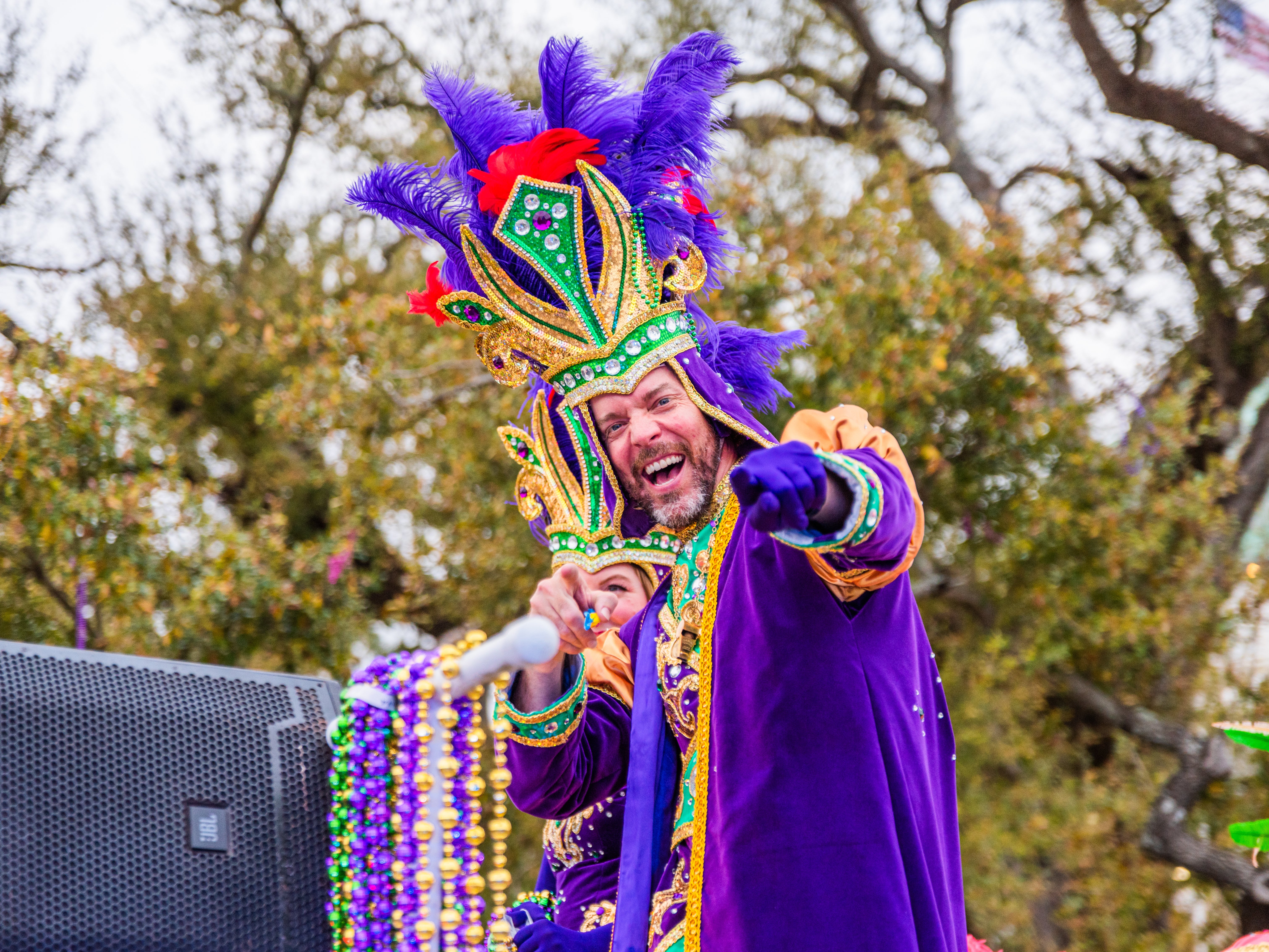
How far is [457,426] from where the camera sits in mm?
6004

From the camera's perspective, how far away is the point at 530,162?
7.73 feet

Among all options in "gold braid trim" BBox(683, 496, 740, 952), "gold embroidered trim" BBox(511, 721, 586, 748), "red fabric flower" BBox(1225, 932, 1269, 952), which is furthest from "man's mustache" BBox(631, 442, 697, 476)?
"red fabric flower" BBox(1225, 932, 1269, 952)

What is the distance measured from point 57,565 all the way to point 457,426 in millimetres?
1817

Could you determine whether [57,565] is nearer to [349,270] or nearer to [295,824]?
[349,270]

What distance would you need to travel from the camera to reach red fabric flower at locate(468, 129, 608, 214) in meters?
2.36

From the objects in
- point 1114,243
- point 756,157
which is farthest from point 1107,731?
point 756,157

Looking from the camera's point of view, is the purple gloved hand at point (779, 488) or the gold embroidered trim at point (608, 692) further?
the gold embroidered trim at point (608, 692)

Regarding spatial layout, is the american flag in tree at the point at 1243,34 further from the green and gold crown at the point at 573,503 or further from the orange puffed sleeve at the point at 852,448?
the orange puffed sleeve at the point at 852,448

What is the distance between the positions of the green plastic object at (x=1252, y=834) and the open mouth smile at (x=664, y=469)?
142 centimetres

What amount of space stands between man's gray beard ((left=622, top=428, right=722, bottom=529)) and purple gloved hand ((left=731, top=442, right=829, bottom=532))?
27.4 inches

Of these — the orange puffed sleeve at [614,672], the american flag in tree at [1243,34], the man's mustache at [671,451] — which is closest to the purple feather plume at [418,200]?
the man's mustache at [671,451]

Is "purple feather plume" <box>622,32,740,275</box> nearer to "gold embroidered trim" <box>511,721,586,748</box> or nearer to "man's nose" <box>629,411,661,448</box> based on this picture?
"man's nose" <box>629,411,661,448</box>

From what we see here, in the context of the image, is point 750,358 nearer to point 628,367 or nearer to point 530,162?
point 628,367

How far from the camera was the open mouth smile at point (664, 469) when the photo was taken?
88.0 inches
